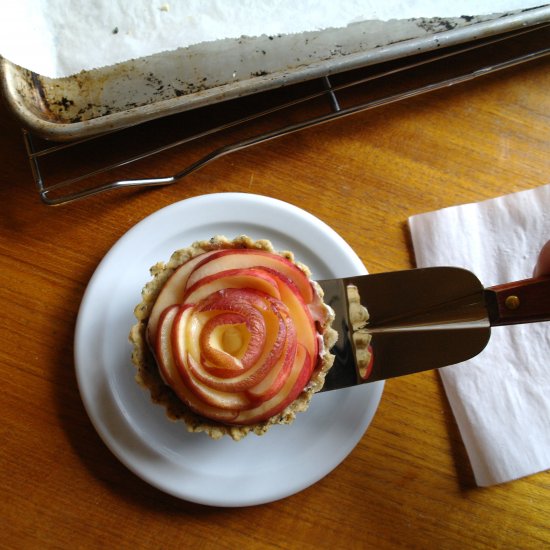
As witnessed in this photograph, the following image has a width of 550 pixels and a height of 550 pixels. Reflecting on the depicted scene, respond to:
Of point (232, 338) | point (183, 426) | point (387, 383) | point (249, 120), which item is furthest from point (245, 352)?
point (249, 120)

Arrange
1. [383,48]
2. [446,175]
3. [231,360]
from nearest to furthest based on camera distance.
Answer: [231,360] < [383,48] < [446,175]

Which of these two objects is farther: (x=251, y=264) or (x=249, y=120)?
(x=249, y=120)

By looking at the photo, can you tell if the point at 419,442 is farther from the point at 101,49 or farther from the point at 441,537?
the point at 101,49

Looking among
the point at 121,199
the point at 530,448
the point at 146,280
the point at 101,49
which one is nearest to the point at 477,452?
the point at 530,448

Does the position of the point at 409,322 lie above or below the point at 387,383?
above

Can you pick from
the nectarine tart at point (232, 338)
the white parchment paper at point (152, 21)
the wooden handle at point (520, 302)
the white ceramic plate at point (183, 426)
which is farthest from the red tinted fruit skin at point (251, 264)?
the white parchment paper at point (152, 21)

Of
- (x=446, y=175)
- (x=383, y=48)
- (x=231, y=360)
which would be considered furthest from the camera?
(x=446, y=175)

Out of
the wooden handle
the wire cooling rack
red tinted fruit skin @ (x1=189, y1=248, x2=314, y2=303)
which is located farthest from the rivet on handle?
the wire cooling rack

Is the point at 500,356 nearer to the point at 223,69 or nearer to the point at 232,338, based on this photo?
the point at 232,338
